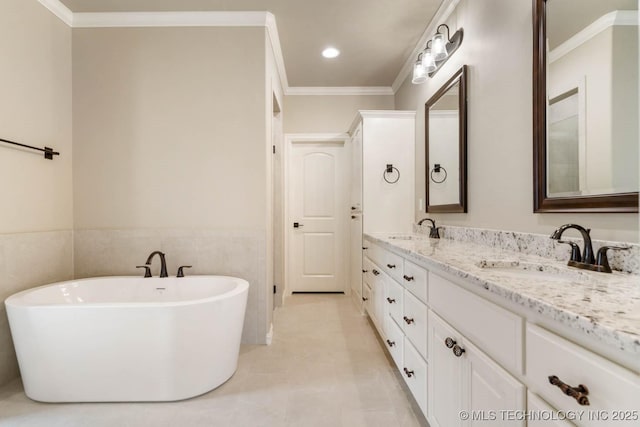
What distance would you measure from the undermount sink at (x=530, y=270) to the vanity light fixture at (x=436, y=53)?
1.66 m

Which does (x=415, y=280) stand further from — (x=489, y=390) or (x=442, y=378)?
(x=489, y=390)

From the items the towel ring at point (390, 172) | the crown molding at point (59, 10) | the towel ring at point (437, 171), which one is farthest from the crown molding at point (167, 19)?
the towel ring at point (437, 171)

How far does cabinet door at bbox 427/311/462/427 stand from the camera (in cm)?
111

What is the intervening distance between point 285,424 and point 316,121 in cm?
324

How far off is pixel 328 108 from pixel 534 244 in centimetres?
300

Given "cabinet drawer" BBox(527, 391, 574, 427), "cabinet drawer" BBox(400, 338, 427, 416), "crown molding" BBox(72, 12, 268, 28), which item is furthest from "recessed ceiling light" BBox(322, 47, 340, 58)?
"cabinet drawer" BBox(527, 391, 574, 427)

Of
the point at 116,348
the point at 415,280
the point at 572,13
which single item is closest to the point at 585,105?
the point at 572,13

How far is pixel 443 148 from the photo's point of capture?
96.8 inches

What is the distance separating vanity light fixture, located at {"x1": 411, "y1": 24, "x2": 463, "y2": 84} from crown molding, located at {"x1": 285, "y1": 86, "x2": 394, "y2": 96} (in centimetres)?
129

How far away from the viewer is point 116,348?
1.67 metres

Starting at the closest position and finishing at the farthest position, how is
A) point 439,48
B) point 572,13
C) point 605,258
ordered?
point 605,258 → point 572,13 → point 439,48

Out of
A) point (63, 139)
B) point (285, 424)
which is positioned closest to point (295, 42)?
point (63, 139)

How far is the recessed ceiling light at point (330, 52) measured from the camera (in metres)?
2.98

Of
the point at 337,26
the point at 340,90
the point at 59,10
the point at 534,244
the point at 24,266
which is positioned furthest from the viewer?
the point at 340,90
